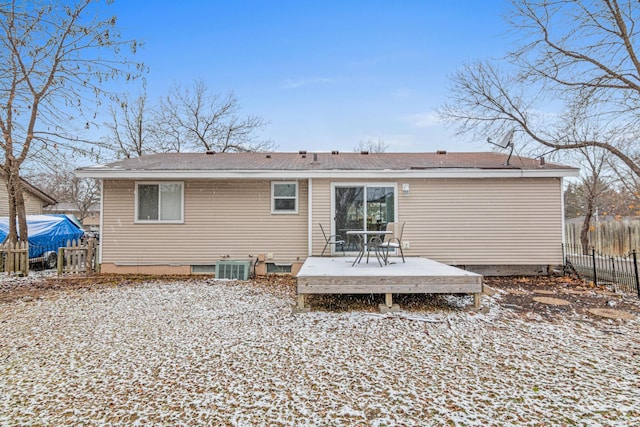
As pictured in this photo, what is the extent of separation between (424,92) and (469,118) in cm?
210

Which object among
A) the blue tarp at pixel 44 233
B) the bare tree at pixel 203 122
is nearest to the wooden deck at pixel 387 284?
the blue tarp at pixel 44 233

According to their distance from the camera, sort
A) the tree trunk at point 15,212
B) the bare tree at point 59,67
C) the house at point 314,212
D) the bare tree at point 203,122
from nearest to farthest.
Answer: the bare tree at point 59,67 < the house at point 314,212 < the tree trunk at point 15,212 < the bare tree at point 203,122

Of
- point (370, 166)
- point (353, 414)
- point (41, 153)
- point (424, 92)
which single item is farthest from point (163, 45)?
point (353, 414)

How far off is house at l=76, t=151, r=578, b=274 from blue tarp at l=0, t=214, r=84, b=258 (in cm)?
423

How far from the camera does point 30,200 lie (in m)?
17.0

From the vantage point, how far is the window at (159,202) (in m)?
8.27

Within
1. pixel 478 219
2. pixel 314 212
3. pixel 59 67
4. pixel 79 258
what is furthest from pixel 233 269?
pixel 478 219

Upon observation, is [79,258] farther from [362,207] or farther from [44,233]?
[362,207]

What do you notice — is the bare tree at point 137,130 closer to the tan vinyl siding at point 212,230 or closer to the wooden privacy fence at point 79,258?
the wooden privacy fence at point 79,258

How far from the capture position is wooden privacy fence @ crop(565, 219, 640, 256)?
41.0ft

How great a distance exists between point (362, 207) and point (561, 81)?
6.85m

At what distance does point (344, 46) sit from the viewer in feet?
40.3

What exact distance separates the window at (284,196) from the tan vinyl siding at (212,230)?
0.12 metres

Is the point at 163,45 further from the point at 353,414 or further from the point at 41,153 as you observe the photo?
the point at 353,414
